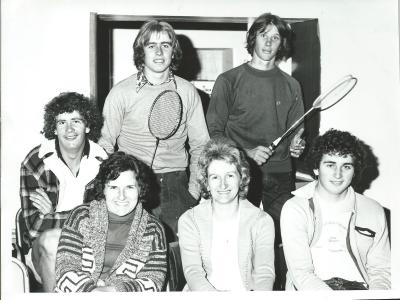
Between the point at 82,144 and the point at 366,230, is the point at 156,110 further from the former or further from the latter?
the point at 366,230

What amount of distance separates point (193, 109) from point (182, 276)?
2.34 ft

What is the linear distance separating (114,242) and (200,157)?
45 centimetres

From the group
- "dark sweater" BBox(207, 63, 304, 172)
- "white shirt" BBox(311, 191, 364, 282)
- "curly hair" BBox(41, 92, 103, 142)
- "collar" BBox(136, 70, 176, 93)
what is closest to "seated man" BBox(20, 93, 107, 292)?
"curly hair" BBox(41, 92, 103, 142)

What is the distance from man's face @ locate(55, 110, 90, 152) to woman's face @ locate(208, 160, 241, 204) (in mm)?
570

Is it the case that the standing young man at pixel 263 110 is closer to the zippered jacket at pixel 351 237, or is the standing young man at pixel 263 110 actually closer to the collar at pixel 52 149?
the zippered jacket at pixel 351 237

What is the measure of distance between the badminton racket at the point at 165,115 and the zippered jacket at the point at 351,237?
1.93 ft

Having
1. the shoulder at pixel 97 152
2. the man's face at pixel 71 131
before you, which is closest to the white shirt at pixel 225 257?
the shoulder at pixel 97 152

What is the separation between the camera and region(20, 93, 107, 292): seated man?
1795 mm

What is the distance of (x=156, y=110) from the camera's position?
1952mm

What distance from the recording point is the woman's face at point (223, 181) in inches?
65.5

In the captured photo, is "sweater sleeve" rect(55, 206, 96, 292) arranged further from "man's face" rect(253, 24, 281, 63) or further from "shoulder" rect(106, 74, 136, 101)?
"man's face" rect(253, 24, 281, 63)

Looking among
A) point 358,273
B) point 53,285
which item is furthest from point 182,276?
point 358,273

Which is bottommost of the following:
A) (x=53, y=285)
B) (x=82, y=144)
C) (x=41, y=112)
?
(x=53, y=285)

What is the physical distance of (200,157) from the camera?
1761mm
